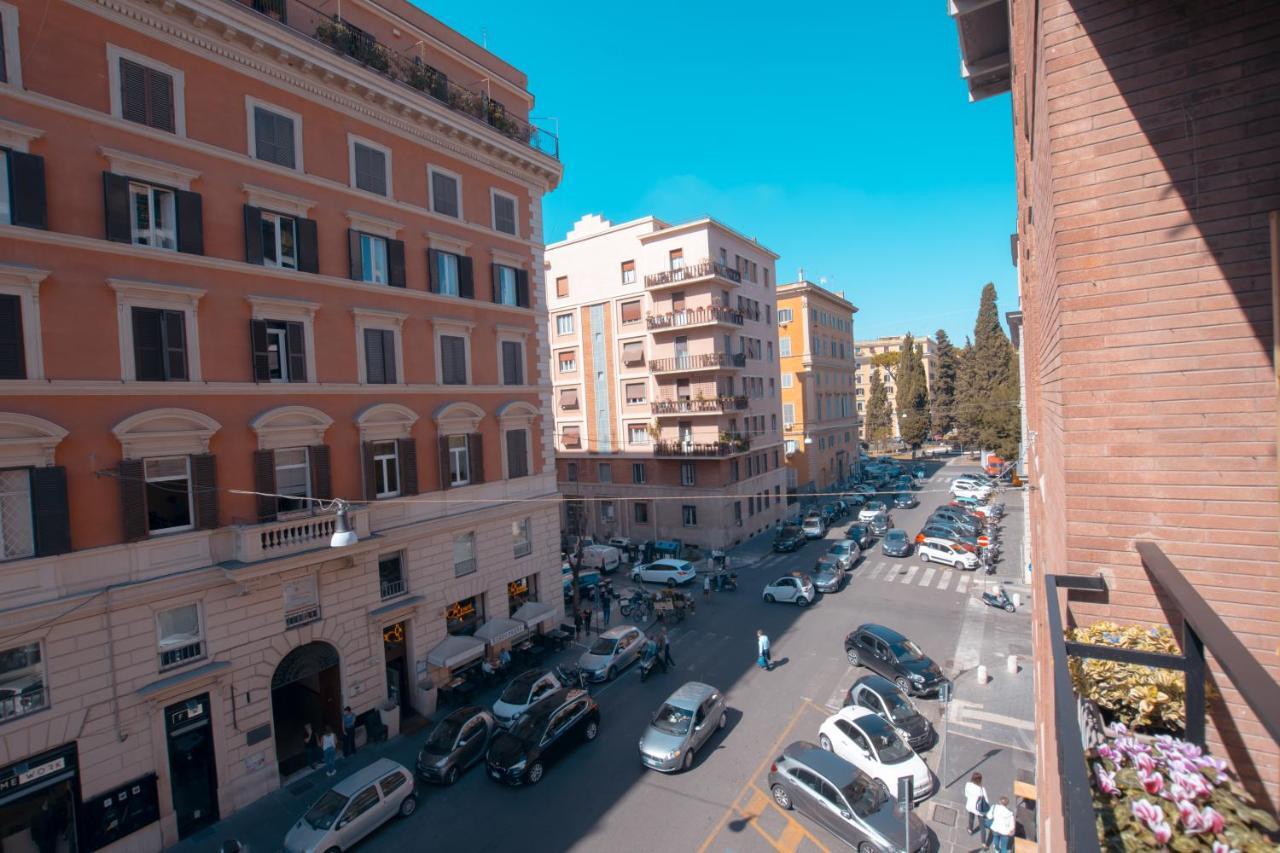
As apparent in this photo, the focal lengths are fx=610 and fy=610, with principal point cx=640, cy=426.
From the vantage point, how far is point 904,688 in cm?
1816

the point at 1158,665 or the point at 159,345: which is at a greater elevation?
the point at 159,345

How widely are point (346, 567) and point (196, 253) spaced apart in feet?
28.3

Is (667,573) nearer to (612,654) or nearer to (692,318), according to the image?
(612,654)

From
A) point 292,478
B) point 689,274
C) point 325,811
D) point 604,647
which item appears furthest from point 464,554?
point 689,274

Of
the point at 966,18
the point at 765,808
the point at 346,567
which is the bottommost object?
the point at 765,808

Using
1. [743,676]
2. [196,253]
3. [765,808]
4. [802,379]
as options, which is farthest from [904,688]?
[802,379]

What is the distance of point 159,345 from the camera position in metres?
13.8

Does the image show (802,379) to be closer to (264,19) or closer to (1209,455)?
(264,19)

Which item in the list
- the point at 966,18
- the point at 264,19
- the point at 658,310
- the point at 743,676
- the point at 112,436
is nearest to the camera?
the point at 966,18

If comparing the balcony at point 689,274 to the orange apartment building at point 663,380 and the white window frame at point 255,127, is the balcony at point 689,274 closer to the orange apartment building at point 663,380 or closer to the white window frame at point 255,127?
the orange apartment building at point 663,380

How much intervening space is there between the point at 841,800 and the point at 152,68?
2164 centimetres

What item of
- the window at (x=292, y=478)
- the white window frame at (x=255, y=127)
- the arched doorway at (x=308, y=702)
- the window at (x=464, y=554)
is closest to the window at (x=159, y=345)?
the window at (x=292, y=478)

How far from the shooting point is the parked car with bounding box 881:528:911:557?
111 ft

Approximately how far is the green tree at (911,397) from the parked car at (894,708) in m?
61.8
